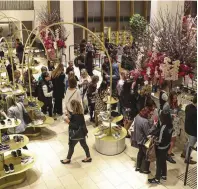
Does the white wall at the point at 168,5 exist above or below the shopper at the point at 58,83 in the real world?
above

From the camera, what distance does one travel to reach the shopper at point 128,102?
6.84 metres

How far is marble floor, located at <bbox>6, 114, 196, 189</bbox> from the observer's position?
5.56 m

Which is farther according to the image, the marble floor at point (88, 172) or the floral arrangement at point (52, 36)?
the floral arrangement at point (52, 36)

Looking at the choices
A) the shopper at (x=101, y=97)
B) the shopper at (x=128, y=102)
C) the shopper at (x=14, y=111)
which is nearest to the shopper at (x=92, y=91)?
the shopper at (x=101, y=97)

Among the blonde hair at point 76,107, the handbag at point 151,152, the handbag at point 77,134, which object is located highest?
the blonde hair at point 76,107

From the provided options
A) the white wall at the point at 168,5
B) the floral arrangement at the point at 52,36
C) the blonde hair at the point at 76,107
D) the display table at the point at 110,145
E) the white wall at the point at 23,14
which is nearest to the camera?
the blonde hair at the point at 76,107

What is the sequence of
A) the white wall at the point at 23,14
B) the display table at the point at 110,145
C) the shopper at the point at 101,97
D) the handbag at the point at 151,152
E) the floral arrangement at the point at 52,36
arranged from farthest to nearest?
the white wall at the point at 23,14 → the floral arrangement at the point at 52,36 → the shopper at the point at 101,97 → the display table at the point at 110,145 → the handbag at the point at 151,152

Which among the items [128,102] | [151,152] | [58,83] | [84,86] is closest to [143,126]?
[151,152]

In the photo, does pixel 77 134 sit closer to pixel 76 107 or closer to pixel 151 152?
pixel 76 107

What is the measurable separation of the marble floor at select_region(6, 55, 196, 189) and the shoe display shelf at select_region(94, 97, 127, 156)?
11 centimetres

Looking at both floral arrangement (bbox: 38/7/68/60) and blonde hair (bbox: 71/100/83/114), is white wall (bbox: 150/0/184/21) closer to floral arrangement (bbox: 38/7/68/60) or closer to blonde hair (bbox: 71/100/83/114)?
blonde hair (bbox: 71/100/83/114)

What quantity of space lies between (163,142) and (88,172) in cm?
163

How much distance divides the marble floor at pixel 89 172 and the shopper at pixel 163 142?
0.68ft

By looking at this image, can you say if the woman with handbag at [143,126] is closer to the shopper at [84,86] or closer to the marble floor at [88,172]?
the marble floor at [88,172]
